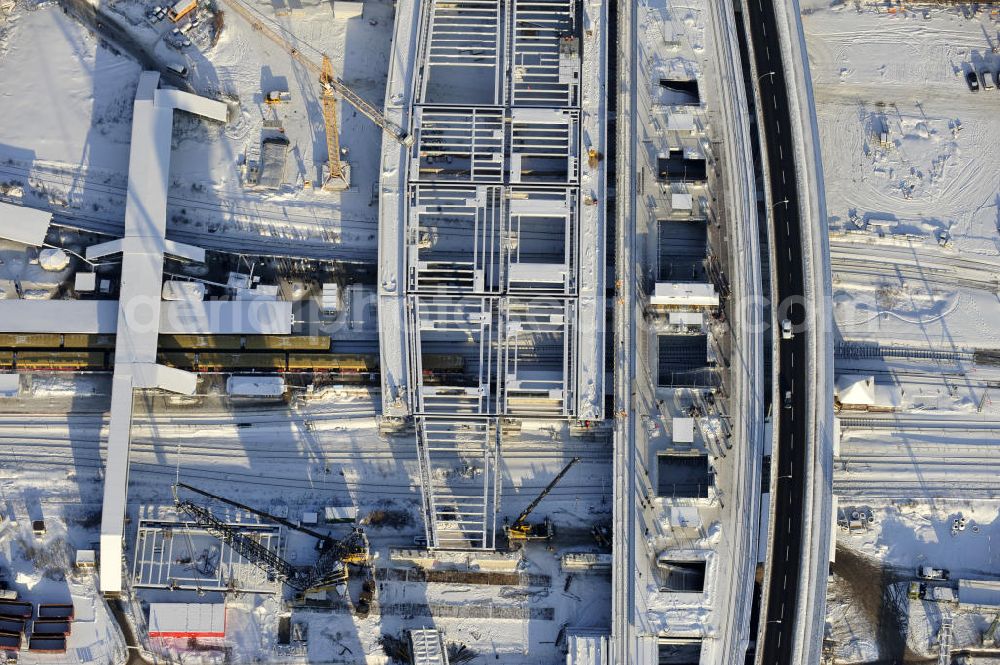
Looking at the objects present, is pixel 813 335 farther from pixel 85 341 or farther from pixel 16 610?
pixel 16 610

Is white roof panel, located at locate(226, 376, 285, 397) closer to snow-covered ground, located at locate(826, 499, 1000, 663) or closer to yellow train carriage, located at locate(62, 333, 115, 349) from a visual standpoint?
yellow train carriage, located at locate(62, 333, 115, 349)

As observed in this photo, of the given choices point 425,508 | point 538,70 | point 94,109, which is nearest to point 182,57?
point 94,109

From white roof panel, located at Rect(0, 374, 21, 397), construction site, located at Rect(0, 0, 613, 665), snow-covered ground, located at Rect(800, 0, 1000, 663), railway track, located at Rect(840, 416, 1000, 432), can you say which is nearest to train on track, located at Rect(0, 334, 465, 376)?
construction site, located at Rect(0, 0, 613, 665)

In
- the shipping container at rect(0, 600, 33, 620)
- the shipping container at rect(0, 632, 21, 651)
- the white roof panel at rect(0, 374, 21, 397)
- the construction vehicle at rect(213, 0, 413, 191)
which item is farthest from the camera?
the white roof panel at rect(0, 374, 21, 397)

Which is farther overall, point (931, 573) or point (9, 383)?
point (9, 383)

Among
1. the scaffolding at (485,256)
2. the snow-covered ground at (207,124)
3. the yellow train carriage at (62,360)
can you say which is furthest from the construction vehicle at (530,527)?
the yellow train carriage at (62,360)

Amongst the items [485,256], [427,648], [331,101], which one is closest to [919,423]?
[485,256]

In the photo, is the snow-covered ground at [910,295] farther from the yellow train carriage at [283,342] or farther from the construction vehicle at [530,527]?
the yellow train carriage at [283,342]
